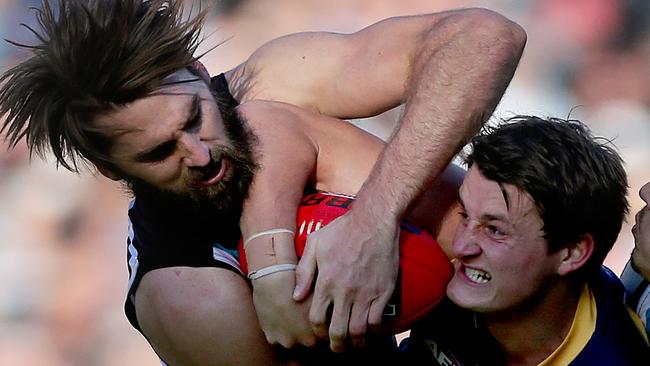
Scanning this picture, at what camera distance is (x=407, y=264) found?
1782 mm

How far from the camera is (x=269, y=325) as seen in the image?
5.70ft

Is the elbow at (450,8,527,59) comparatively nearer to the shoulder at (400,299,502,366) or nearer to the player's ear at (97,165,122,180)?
the shoulder at (400,299,502,366)

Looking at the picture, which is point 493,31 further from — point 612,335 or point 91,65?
point 91,65

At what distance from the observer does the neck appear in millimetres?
1915

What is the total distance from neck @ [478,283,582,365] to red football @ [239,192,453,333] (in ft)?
0.50

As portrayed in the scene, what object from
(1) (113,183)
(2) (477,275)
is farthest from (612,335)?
(1) (113,183)

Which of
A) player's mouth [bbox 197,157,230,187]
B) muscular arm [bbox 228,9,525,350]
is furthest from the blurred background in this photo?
player's mouth [bbox 197,157,230,187]

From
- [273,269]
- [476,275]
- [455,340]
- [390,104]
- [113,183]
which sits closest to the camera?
[273,269]

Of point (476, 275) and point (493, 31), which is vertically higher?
point (493, 31)

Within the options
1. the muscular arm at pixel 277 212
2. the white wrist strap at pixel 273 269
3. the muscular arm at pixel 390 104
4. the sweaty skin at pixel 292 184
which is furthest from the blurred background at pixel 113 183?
the white wrist strap at pixel 273 269

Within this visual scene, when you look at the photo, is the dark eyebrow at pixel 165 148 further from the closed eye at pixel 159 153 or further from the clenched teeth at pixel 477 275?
the clenched teeth at pixel 477 275

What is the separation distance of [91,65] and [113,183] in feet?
7.54

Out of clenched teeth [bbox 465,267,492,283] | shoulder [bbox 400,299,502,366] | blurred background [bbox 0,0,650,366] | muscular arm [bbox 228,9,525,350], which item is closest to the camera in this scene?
muscular arm [bbox 228,9,525,350]

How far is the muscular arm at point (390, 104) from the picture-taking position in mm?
1683
